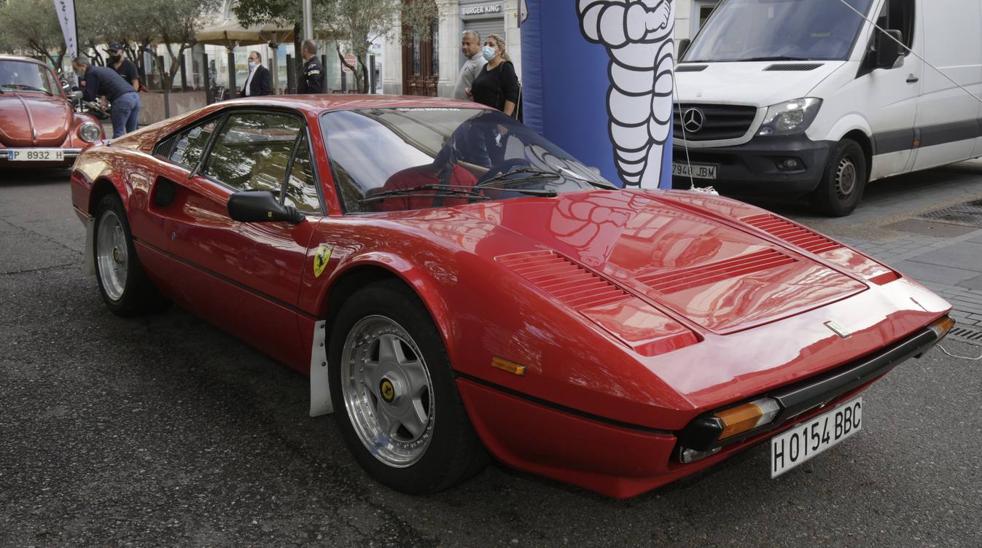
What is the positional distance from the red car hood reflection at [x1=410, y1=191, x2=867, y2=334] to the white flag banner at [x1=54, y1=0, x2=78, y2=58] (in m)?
16.4

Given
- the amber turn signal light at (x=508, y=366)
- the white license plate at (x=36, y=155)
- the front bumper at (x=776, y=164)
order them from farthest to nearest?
the white license plate at (x=36, y=155) < the front bumper at (x=776, y=164) < the amber turn signal light at (x=508, y=366)

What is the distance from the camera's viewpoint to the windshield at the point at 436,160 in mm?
3111

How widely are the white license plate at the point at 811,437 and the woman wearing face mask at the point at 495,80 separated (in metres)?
6.19

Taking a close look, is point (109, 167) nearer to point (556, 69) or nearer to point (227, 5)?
point (556, 69)

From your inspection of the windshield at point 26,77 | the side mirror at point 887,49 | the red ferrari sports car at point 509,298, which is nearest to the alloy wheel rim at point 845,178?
the side mirror at point 887,49

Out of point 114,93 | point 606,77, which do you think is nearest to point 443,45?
point 114,93

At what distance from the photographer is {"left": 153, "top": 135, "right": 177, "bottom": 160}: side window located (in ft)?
13.8

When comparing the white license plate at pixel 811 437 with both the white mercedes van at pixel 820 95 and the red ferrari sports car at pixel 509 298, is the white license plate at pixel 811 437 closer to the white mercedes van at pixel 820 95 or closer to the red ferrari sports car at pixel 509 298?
the red ferrari sports car at pixel 509 298

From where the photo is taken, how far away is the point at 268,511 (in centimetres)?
262

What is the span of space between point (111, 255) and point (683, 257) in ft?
10.8

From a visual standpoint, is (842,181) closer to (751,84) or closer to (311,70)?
(751,84)

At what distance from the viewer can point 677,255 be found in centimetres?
276

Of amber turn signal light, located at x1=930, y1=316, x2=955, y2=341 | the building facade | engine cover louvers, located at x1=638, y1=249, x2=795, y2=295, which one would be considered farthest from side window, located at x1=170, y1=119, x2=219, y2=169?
the building facade

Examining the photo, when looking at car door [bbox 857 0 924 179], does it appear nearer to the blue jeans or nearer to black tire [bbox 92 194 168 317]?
black tire [bbox 92 194 168 317]
